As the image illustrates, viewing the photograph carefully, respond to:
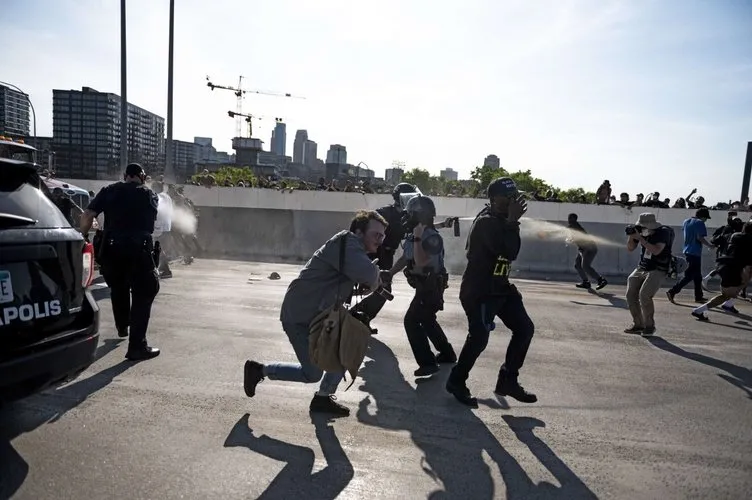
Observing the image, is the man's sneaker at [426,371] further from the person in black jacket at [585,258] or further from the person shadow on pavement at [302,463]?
the person in black jacket at [585,258]

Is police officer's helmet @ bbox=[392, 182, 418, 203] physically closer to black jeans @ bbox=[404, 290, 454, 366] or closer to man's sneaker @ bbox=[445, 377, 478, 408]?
black jeans @ bbox=[404, 290, 454, 366]

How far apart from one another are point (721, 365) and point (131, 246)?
6314mm

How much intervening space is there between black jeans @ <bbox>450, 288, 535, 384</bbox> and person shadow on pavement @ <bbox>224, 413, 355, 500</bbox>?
1227 millimetres

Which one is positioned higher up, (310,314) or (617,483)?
(310,314)

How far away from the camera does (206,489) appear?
10.0 feet

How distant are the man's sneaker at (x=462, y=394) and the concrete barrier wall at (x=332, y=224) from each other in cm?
966

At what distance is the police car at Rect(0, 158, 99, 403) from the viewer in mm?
2980

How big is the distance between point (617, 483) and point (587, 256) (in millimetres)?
9191

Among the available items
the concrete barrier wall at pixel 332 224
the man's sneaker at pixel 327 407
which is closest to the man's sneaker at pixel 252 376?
the man's sneaker at pixel 327 407

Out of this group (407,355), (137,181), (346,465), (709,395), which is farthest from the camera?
(407,355)

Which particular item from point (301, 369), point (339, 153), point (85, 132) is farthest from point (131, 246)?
point (339, 153)

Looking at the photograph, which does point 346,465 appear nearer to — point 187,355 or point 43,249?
point 43,249

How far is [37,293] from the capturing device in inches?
125

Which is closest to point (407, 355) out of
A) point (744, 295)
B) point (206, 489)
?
point (206, 489)
